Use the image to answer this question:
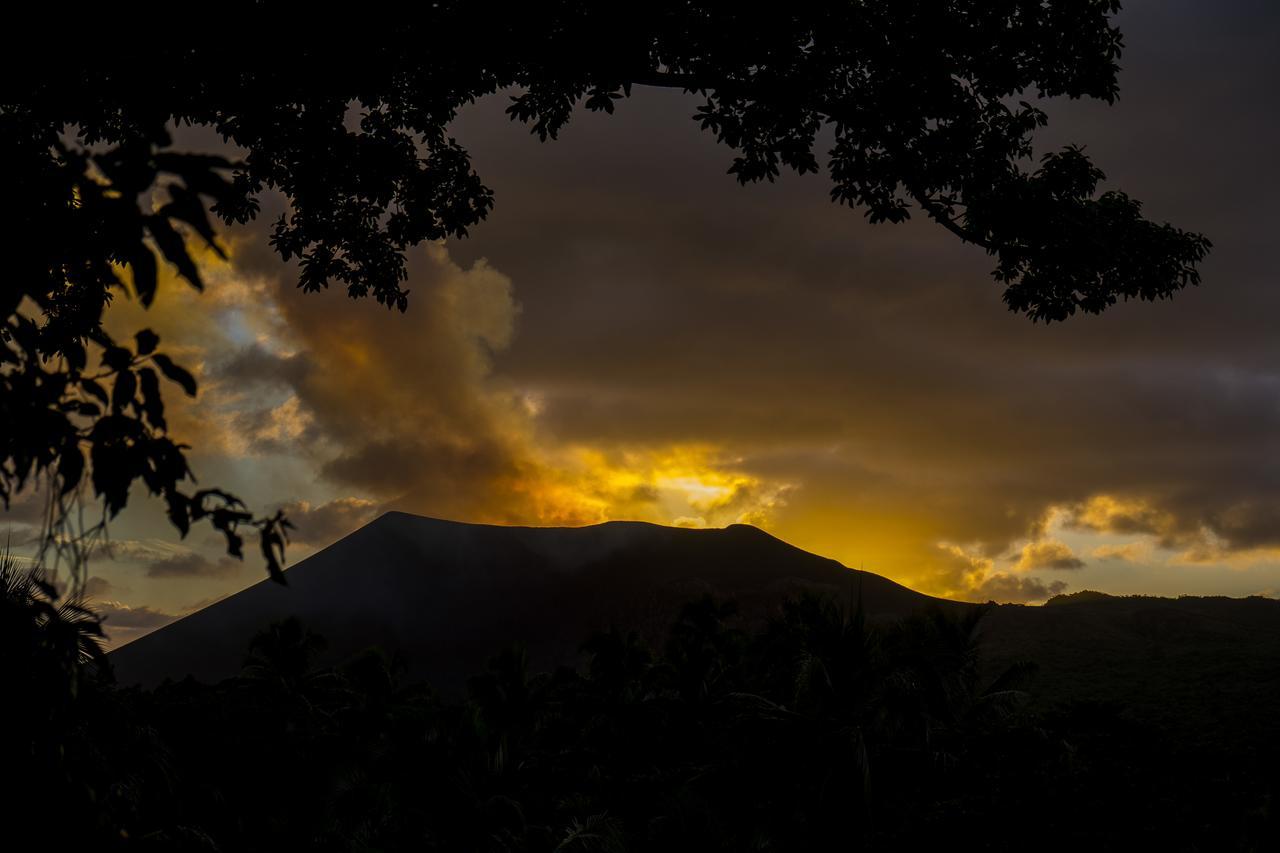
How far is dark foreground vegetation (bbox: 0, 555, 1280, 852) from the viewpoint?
89.7 ft

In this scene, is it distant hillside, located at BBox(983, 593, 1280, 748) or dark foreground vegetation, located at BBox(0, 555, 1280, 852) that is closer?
dark foreground vegetation, located at BBox(0, 555, 1280, 852)

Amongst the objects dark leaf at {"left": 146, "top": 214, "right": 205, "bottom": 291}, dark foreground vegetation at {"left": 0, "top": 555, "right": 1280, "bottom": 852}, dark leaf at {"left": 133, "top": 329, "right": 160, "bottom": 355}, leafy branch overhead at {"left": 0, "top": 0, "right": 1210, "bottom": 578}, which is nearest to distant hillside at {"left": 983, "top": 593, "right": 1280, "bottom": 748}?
dark foreground vegetation at {"left": 0, "top": 555, "right": 1280, "bottom": 852}

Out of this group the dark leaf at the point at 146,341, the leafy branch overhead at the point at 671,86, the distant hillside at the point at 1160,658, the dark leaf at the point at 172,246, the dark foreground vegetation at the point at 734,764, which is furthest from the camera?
the distant hillside at the point at 1160,658

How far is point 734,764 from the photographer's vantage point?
3350cm

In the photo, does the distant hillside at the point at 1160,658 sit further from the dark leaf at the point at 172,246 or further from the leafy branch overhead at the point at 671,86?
the dark leaf at the point at 172,246

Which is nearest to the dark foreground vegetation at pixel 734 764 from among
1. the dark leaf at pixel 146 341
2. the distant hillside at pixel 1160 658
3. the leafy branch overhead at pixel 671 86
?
the leafy branch overhead at pixel 671 86

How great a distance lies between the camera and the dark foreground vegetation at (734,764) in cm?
2734

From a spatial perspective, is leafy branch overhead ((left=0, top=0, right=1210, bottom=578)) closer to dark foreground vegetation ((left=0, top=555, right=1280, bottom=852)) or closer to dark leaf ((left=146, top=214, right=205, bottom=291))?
dark leaf ((left=146, top=214, right=205, bottom=291))

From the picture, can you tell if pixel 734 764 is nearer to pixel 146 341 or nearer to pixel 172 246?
pixel 146 341

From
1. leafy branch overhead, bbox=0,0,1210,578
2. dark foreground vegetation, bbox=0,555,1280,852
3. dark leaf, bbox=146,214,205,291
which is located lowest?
dark foreground vegetation, bbox=0,555,1280,852

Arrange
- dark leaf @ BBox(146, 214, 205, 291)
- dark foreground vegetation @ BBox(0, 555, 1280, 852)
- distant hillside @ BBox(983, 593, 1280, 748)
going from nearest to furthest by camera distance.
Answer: dark leaf @ BBox(146, 214, 205, 291) → dark foreground vegetation @ BBox(0, 555, 1280, 852) → distant hillside @ BBox(983, 593, 1280, 748)

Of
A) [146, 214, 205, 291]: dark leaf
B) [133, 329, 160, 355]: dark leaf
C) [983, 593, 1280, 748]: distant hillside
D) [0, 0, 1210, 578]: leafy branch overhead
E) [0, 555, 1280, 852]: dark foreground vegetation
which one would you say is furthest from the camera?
[983, 593, 1280, 748]: distant hillside

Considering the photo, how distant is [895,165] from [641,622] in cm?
15407

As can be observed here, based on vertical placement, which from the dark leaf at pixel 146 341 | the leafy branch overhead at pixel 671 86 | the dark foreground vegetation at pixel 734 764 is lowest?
the dark foreground vegetation at pixel 734 764
